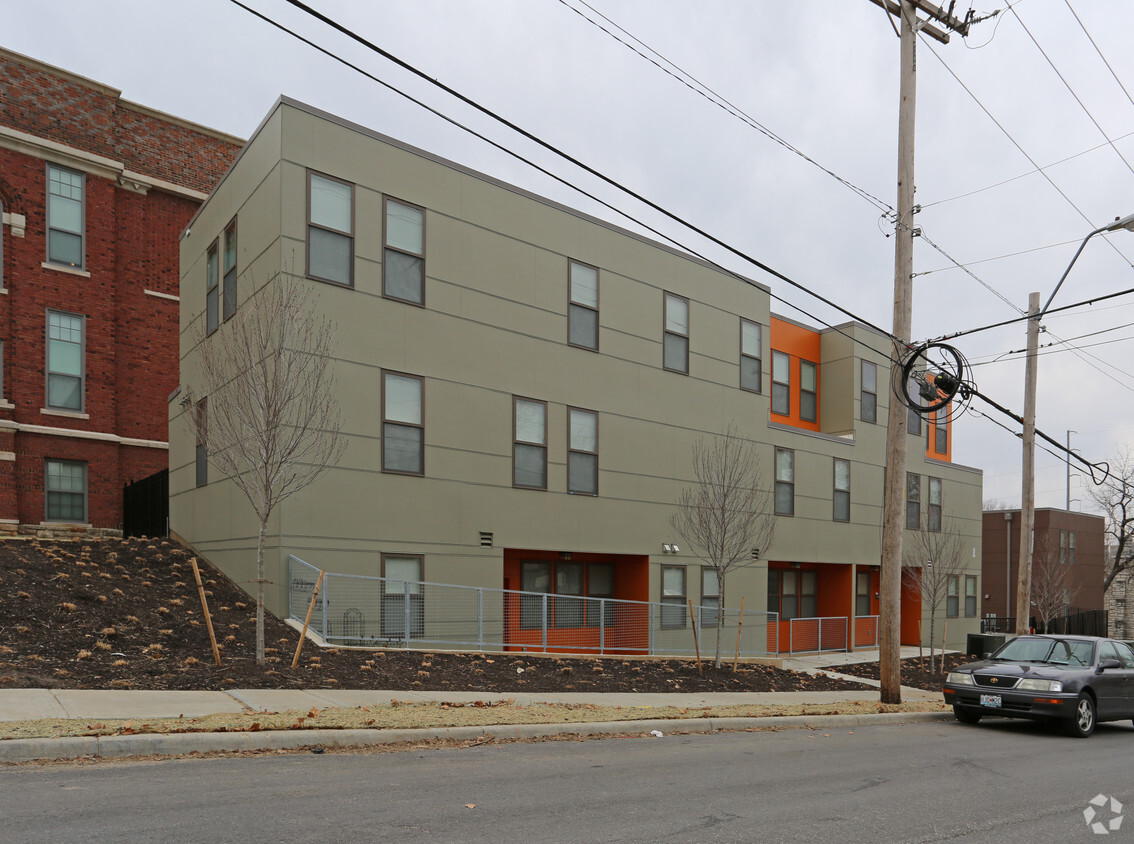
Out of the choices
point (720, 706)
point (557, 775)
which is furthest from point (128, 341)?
point (557, 775)

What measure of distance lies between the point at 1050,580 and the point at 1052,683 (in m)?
30.7

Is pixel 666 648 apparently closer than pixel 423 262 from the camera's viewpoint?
No

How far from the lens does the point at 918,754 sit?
10641mm

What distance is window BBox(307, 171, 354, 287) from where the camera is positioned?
16172 millimetres

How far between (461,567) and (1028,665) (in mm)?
9898

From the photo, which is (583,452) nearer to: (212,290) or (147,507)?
(212,290)

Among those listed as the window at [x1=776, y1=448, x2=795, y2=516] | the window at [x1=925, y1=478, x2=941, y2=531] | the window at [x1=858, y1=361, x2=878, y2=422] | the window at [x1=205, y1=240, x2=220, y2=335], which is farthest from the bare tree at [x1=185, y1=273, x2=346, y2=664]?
the window at [x1=925, y1=478, x2=941, y2=531]

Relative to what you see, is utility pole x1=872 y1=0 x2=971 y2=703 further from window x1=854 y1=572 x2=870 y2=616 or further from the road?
window x1=854 y1=572 x2=870 y2=616

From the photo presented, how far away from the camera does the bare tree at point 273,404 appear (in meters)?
12.9

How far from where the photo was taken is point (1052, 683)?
1316cm

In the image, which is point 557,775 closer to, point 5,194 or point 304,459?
point 304,459

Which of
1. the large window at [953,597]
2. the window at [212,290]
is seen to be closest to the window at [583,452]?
the window at [212,290]

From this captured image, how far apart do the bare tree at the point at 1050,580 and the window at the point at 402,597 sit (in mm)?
29813

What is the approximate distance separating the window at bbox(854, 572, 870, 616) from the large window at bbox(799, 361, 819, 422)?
567 centimetres
